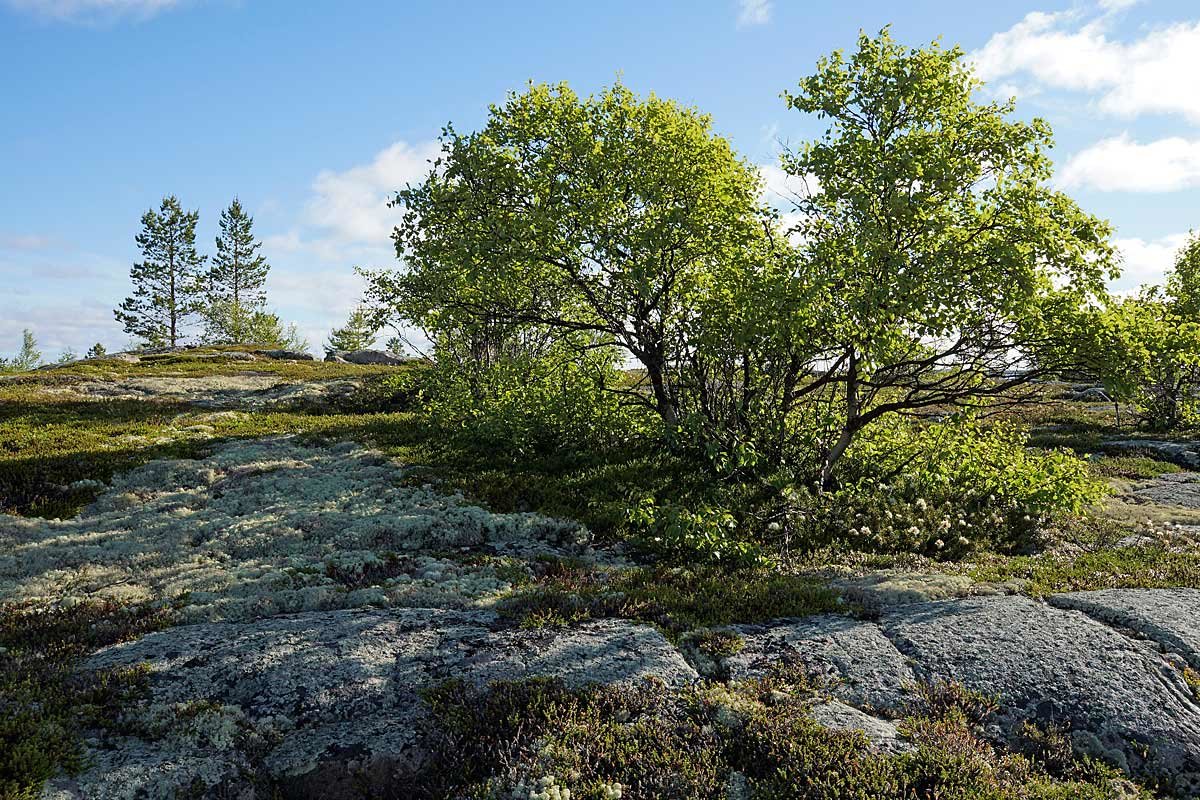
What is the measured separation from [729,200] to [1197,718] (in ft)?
45.4

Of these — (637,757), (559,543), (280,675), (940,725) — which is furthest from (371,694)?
(559,543)

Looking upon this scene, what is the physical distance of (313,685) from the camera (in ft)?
28.0

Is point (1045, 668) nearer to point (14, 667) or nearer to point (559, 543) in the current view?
point (559, 543)

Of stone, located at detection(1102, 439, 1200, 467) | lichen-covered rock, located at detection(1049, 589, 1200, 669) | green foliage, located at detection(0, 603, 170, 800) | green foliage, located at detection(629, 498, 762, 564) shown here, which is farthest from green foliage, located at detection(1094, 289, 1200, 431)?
green foliage, located at detection(0, 603, 170, 800)

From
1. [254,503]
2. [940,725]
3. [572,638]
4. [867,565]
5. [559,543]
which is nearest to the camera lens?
[940,725]

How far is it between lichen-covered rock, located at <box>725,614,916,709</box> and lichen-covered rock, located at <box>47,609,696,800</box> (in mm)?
1119

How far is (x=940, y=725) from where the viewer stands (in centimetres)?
790

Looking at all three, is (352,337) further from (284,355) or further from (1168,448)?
(1168,448)

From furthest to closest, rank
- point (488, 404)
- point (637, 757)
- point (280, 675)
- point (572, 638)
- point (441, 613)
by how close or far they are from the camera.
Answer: point (488, 404) < point (441, 613) < point (572, 638) < point (280, 675) < point (637, 757)

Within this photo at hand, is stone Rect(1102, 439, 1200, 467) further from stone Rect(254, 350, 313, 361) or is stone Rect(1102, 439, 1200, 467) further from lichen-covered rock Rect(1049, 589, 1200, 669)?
stone Rect(254, 350, 313, 361)

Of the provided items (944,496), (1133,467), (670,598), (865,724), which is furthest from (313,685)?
(1133,467)

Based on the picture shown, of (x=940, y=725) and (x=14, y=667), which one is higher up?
(x=14, y=667)

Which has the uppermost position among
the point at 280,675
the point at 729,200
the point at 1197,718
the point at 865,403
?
the point at 729,200

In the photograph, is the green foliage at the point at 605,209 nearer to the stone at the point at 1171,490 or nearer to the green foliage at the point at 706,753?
the green foliage at the point at 706,753
